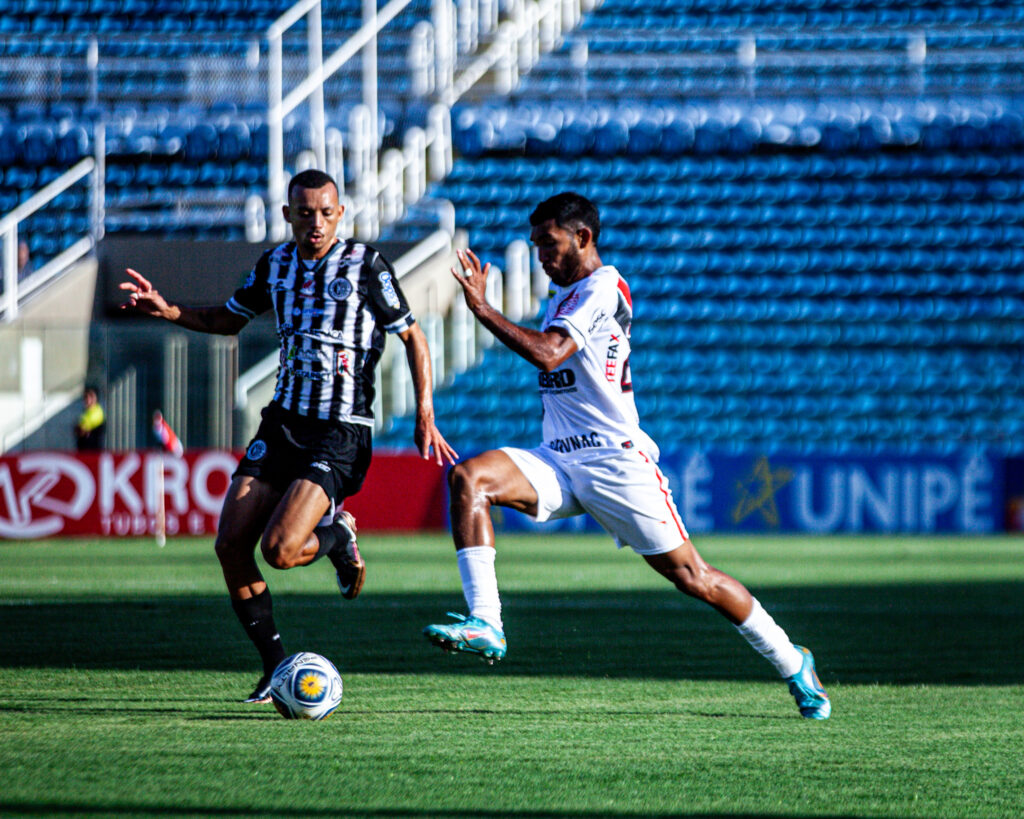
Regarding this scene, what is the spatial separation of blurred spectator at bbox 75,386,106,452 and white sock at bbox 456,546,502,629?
13389 mm

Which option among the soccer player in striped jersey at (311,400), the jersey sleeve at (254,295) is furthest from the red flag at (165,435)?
the soccer player in striped jersey at (311,400)

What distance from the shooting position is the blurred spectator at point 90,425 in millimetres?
18359

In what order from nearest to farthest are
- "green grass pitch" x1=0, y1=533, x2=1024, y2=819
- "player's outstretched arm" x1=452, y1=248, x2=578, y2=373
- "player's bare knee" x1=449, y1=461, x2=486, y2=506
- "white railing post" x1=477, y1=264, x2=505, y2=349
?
"green grass pitch" x1=0, y1=533, x2=1024, y2=819 < "player's outstretched arm" x1=452, y1=248, x2=578, y2=373 < "player's bare knee" x1=449, y1=461, x2=486, y2=506 < "white railing post" x1=477, y1=264, x2=505, y2=349

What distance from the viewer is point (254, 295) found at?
6426mm

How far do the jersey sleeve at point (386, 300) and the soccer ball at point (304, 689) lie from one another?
1404 millimetres

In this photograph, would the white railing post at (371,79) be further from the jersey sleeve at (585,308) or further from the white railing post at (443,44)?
the jersey sleeve at (585,308)

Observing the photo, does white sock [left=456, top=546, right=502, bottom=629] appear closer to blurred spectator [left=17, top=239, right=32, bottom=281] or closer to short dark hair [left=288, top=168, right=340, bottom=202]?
short dark hair [left=288, top=168, right=340, bottom=202]

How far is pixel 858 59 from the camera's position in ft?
77.6

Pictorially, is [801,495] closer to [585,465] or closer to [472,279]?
[585,465]

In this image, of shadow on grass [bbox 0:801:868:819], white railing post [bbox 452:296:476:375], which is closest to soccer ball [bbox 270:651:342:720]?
shadow on grass [bbox 0:801:868:819]

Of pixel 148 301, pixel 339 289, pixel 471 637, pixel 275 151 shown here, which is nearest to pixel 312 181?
pixel 339 289

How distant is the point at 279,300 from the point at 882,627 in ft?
15.0

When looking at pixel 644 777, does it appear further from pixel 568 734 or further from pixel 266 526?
pixel 266 526

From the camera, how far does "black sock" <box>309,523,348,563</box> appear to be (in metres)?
6.32
